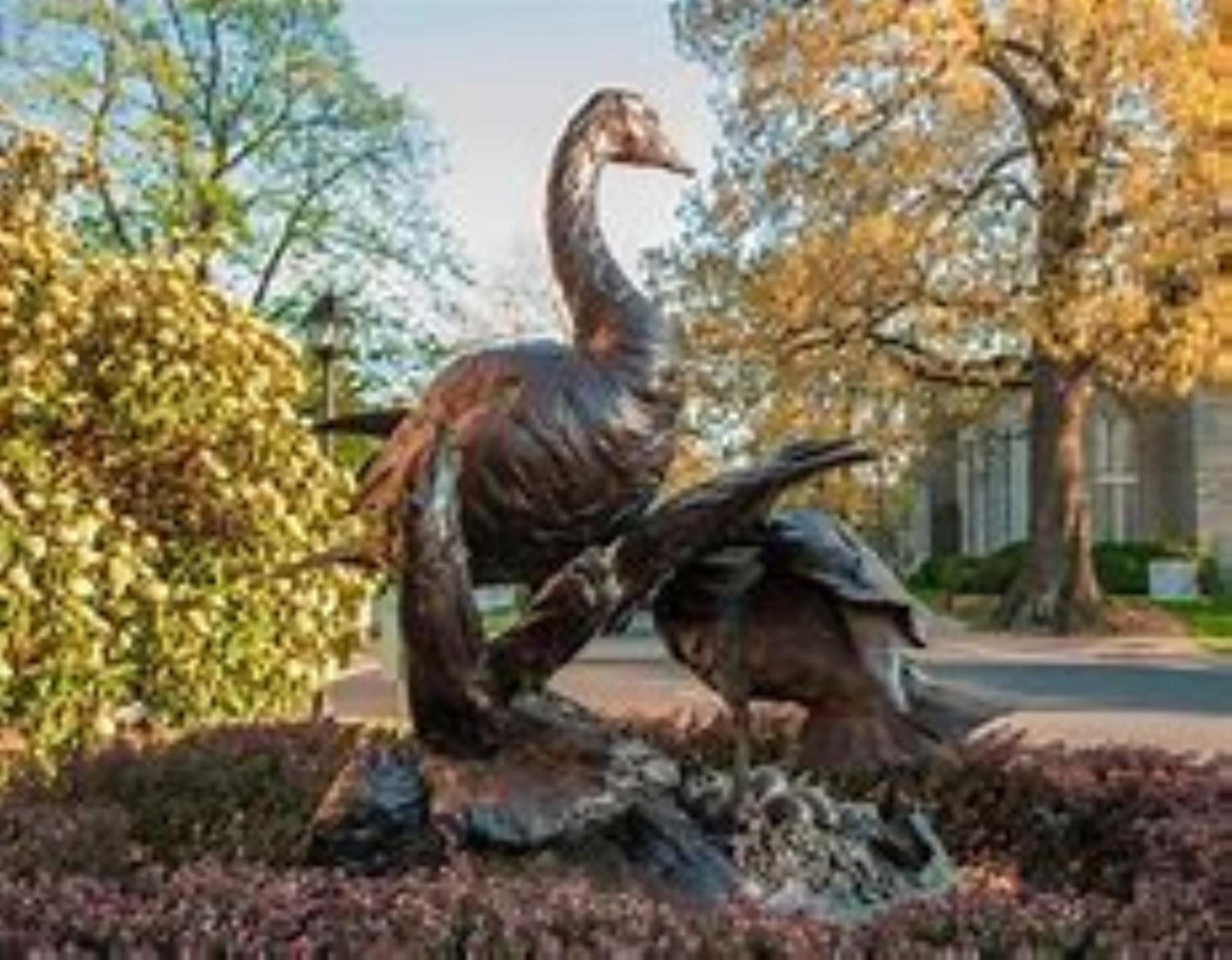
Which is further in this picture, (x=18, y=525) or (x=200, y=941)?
(x=18, y=525)

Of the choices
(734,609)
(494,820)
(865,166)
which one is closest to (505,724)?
(494,820)

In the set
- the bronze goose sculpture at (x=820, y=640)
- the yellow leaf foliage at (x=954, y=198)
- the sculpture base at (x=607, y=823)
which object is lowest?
the sculpture base at (x=607, y=823)

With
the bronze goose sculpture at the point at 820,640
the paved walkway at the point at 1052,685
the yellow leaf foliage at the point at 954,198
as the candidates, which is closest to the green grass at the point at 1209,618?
the paved walkway at the point at 1052,685

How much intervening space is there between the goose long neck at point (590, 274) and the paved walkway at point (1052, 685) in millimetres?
7513

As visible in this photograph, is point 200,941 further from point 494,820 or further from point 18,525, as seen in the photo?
point 18,525

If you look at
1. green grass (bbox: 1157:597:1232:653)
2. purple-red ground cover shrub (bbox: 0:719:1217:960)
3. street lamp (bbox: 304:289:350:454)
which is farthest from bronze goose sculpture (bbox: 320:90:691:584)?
green grass (bbox: 1157:597:1232:653)

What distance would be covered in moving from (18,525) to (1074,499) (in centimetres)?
2355

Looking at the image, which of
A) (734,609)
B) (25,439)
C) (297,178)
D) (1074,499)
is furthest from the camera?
(297,178)

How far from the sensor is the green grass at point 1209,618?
2839cm

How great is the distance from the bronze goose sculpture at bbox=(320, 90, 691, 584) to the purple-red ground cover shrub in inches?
36.9

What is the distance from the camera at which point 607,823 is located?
5.97 metres

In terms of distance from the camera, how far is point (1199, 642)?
28.4m

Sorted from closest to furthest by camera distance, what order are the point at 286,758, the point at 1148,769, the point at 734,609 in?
1. the point at 734,609
2. the point at 1148,769
3. the point at 286,758

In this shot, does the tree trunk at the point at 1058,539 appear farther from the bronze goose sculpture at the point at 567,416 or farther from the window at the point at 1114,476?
the bronze goose sculpture at the point at 567,416
